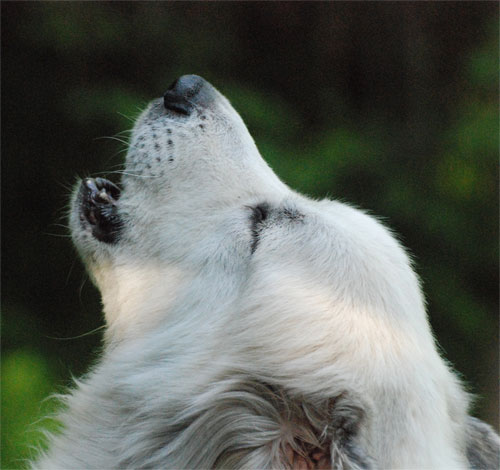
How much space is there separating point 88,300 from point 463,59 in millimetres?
3907

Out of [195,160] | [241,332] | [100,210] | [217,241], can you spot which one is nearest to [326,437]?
[241,332]

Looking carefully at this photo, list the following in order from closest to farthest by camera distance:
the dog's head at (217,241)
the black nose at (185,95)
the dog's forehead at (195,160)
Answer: the dog's head at (217,241), the dog's forehead at (195,160), the black nose at (185,95)

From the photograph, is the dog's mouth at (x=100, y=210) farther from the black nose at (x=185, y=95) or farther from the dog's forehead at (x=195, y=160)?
the black nose at (x=185, y=95)

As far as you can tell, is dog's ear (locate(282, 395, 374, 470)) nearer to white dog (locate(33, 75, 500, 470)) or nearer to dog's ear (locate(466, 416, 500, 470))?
white dog (locate(33, 75, 500, 470))

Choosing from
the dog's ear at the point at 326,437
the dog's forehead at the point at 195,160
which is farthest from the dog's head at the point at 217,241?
the dog's ear at the point at 326,437

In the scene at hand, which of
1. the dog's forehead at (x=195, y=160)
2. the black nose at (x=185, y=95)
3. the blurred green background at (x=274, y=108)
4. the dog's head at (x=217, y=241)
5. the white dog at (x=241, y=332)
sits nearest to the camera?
the white dog at (x=241, y=332)

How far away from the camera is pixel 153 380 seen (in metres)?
2.69

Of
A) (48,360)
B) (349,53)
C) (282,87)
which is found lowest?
(48,360)

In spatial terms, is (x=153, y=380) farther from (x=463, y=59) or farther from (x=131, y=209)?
(x=463, y=59)

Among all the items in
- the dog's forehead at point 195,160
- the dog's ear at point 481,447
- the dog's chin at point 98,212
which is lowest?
the dog's ear at point 481,447

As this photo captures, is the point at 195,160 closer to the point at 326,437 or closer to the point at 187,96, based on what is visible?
Result: the point at 187,96

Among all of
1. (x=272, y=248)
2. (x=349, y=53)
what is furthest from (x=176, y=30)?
(x=272, y=248)

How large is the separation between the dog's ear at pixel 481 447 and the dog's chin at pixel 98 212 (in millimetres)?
1631

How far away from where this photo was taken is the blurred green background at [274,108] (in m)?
5.88
